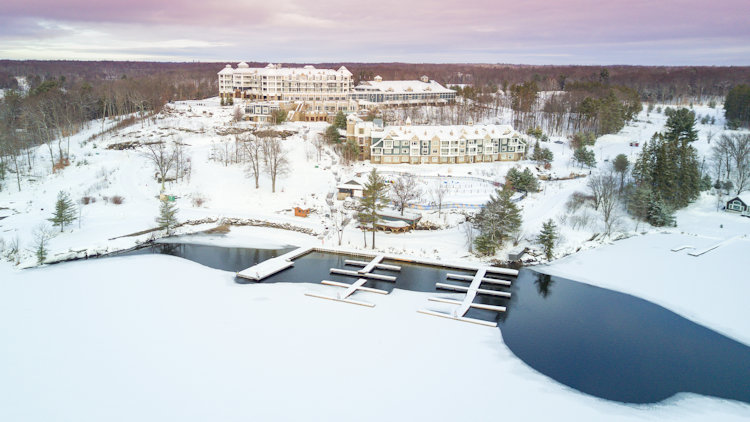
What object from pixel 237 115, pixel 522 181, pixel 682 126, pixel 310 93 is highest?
pixel 310 93

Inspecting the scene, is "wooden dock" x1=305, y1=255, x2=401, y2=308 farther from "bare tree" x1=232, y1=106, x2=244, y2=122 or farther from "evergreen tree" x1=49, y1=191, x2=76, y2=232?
"bare tree" x1=232, y1=106, x2=244, y2=122

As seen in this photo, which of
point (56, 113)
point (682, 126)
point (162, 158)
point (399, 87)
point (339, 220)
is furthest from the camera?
point (399, 87)

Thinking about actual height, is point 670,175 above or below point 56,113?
below

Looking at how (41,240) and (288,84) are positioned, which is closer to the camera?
(41,240)

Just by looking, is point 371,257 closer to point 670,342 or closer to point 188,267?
point 188,267

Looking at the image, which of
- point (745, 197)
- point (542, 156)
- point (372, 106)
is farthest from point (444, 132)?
point (745, 197)

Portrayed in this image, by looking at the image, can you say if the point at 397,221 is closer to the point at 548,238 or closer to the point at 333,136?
the point at 548,238

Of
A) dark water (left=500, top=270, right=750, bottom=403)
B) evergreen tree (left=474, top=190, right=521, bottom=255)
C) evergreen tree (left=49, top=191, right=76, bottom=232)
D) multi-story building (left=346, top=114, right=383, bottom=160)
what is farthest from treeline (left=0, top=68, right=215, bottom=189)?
dark water (left=500, top=270, right=750, bottom=403)
